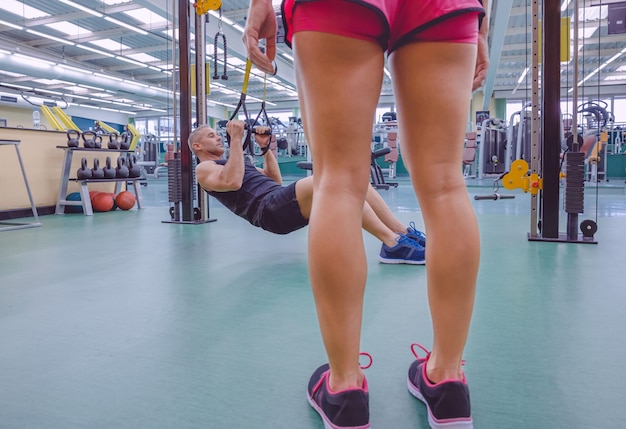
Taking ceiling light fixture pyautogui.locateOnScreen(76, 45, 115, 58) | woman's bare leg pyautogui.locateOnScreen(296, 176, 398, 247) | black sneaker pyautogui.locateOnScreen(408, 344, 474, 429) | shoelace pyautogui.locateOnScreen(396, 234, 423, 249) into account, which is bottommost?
black sneaker pyautogui.locateOnScreen(408, 344, 474, 429)

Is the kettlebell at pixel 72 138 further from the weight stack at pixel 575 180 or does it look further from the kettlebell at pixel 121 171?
the weight stack at pixel 575 180

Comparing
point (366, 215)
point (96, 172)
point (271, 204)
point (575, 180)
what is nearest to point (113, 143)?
point (96, 172)

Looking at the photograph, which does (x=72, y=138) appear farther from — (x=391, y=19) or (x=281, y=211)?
(x=391, y=19)

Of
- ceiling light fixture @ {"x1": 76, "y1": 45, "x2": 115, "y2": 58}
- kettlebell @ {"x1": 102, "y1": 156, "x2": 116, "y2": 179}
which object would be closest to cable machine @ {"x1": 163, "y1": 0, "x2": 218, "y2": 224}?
kettlebell @ {"x1": 102, "y1": 156, "x2": 116, "y2": 179}

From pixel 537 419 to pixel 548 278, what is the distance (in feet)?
3.74

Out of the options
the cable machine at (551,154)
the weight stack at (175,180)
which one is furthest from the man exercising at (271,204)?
the weight stack at (175,180)

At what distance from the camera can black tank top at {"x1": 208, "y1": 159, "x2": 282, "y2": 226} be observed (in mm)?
2014

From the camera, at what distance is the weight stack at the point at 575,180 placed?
2555 mm

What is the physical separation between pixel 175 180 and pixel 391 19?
3297 mm

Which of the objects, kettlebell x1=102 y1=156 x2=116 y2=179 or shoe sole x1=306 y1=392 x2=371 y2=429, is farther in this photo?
kettlebell x1=102 y1=156 x2=116 y2=179

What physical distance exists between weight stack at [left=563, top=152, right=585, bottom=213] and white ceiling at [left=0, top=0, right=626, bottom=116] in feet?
11.8

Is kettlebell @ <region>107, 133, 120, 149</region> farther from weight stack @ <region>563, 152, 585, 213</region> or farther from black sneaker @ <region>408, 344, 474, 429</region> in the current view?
black sneaker @ <region>408, 344, 474, 429</region>

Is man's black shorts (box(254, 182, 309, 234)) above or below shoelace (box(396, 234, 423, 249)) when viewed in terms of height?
above

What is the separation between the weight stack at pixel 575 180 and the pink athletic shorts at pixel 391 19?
2193mm
